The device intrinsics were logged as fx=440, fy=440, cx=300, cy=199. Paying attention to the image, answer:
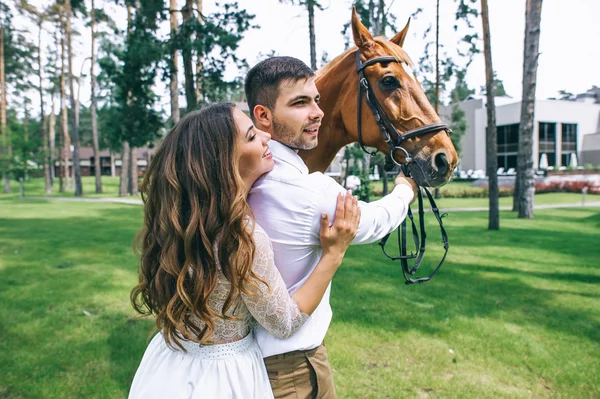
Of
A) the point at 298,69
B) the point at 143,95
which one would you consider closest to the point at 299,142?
the point at 298,69

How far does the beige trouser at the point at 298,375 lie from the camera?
5.72 feet

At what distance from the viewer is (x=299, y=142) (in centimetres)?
188

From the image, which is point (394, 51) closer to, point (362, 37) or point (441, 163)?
point (362, 37)

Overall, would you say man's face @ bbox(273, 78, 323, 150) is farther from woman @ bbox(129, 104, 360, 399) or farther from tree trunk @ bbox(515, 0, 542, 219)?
tree trunk @ bbox(515, 0, 542, 219)

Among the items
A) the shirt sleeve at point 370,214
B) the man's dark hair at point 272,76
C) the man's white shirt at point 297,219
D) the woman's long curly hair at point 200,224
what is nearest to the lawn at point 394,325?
the man's white shirt at point 297,219

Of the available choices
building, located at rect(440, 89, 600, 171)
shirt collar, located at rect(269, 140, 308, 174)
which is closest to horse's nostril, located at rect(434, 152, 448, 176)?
shirt collar, located at rect(269, 140, 308, 174)

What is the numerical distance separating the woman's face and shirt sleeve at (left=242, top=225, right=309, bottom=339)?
219mm


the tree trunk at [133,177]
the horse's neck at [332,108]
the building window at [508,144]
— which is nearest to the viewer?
the horse's neck at [332,108]

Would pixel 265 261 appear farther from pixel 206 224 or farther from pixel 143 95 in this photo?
pixel 143 95

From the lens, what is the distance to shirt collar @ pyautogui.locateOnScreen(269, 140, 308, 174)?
1.79 metres

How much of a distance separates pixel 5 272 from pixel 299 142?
27.4ft

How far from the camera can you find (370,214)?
5.71 ft

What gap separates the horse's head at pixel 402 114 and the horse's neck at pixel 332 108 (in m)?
0.07

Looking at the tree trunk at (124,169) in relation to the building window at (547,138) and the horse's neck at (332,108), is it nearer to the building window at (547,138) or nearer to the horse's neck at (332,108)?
the horse's neck at (332,108)
